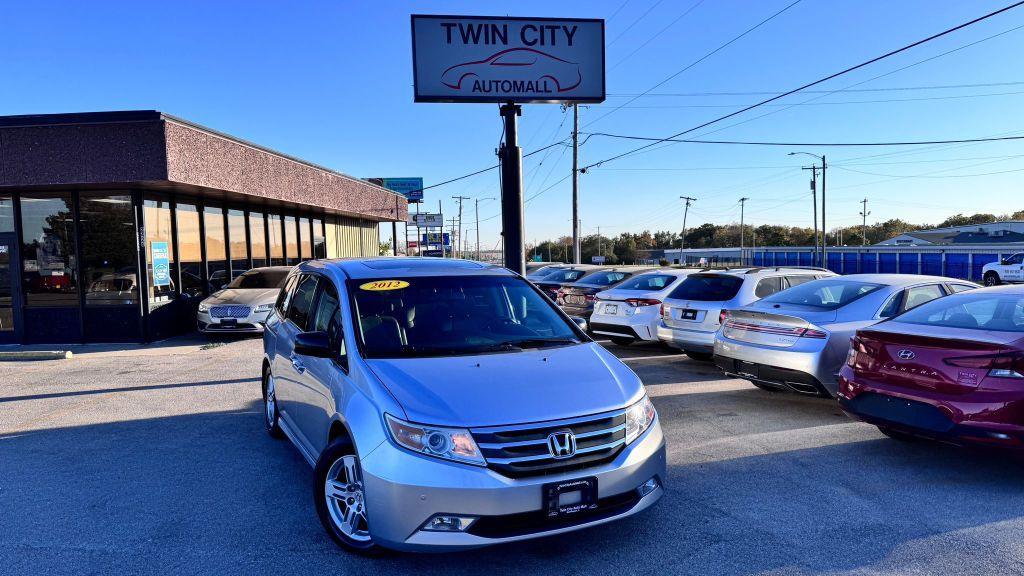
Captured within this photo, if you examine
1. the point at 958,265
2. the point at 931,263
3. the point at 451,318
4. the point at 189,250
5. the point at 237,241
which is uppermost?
the point at 237,241

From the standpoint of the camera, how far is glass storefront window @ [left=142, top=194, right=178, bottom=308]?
13.2m

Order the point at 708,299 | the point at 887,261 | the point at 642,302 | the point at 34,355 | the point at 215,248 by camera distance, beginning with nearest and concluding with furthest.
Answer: the point at 708,299
the point at 642,302
the point at 34,355
the point at 215,248
the point at 887,261

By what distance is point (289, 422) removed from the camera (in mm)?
5262

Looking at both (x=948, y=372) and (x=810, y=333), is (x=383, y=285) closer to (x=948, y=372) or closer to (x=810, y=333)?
(x=948, y=372)

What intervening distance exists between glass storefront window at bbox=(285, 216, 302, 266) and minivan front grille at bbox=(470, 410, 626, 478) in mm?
18919

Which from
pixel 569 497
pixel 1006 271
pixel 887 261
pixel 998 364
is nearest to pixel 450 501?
pixel 569 497

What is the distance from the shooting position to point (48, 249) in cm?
1280

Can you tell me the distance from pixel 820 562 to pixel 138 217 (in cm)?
1339

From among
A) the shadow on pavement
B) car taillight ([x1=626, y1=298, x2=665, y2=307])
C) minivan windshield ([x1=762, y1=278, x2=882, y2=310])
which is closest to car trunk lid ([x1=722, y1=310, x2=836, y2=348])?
minivan windshield ([x1=762, y1=278, x2=882, y2=310])

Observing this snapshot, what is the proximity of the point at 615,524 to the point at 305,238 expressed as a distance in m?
20.2

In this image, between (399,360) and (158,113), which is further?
(158,113)

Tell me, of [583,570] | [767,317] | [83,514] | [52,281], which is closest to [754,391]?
[767,317]

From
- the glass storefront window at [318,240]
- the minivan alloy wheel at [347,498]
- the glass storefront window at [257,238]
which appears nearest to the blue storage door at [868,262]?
the glass storefront window at [318,240]

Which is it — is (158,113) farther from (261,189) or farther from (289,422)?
(289,422)
